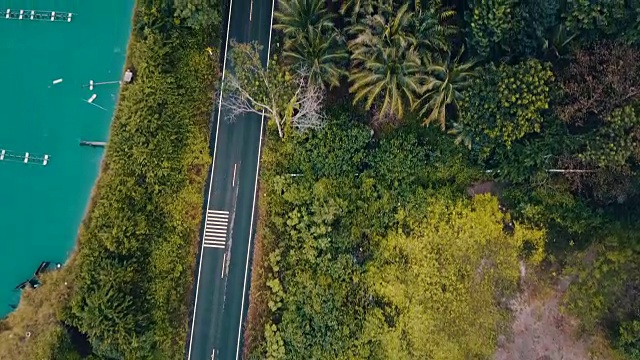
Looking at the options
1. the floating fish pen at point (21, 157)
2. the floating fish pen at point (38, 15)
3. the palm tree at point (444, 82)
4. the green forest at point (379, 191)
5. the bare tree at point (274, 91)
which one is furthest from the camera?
the floating fish pen at point (38, 15)

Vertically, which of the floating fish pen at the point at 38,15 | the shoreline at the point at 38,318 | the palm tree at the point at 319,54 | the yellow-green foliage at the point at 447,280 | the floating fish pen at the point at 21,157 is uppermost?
the floating fish pen at the point at 38,15

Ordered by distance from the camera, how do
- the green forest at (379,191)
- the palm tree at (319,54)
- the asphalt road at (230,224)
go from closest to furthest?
the green forest at (379,191)
the palm tree at (319,54)
the asphalt road at (230,224)

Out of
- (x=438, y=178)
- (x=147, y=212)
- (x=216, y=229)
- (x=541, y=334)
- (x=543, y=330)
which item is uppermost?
(x=438, y=178)

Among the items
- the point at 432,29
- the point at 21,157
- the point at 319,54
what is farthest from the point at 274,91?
the point at 21,157

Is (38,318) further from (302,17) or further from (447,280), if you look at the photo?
(447,280)

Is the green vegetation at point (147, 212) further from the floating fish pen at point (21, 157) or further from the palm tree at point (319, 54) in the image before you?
the palm tree at point (319, 54)

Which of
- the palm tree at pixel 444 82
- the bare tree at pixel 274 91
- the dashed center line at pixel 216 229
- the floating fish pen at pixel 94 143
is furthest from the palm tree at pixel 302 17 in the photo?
the floating fish pen at pixel 94 143
